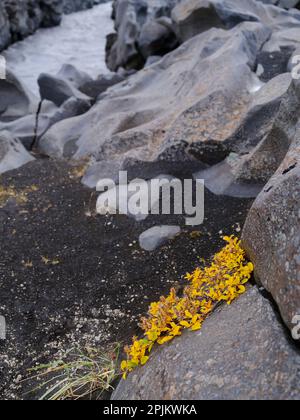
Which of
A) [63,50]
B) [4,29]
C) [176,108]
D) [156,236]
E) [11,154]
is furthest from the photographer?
[63,50]

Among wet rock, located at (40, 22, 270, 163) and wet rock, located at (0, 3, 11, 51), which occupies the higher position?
wet rock, located at (40, 22, 270, 163)

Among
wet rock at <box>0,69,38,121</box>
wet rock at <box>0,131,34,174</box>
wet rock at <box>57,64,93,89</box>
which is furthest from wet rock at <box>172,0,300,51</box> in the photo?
wet rock at <box>0,131,34,174</box>

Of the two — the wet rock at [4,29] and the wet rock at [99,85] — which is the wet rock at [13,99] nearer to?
the wet rock at [99,85]

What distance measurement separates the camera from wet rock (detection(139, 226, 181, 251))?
844 centimetres

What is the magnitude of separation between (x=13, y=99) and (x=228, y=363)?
14524 millimetres

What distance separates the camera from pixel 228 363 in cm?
453

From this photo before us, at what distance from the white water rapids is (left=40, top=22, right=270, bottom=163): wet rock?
12355mm

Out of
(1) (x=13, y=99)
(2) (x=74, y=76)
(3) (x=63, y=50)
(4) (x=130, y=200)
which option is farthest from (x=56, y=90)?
(3) (x=63, y=50)

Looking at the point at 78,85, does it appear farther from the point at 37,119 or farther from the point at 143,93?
the point at 143,93

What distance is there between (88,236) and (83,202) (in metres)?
1.35

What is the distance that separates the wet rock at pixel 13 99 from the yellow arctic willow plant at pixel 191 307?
1247 centimetres

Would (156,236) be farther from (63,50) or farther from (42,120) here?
(63,50)

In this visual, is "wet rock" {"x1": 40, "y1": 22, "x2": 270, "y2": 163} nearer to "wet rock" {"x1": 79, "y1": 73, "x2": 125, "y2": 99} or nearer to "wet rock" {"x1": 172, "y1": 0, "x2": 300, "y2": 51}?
"wet rock" {"x1": 172, "y1": 0, "x2": 300, "y2": 51}

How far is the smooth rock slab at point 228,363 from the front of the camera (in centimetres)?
420
